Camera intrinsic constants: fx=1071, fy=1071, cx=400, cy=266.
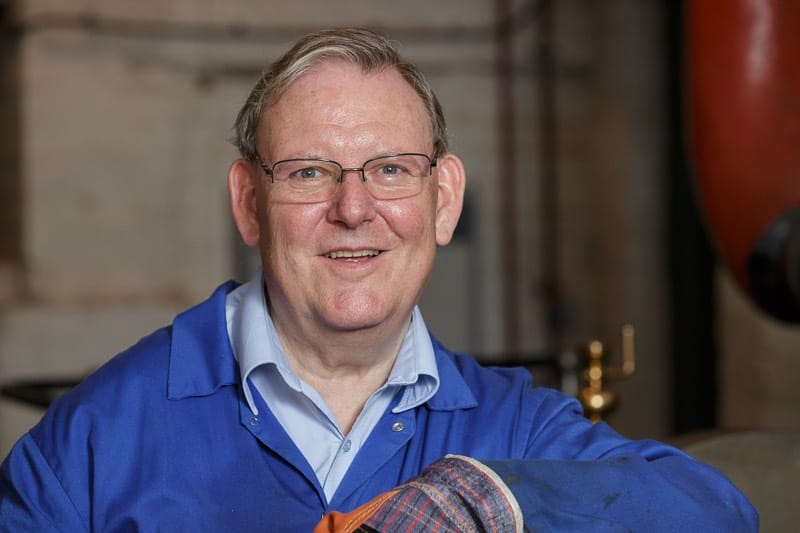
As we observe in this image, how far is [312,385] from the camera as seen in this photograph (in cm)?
145

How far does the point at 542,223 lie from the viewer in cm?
532

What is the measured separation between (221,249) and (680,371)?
2259 mm

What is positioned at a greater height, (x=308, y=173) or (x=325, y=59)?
(x=325, y=59)

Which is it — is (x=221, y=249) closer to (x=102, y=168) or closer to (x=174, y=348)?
(x=102, y=168)

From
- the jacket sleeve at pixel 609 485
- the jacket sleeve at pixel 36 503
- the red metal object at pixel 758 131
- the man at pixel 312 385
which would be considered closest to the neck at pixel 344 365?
the man at pixel 312 385

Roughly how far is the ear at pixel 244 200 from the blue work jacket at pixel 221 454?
0.50ft

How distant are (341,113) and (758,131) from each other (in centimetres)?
123

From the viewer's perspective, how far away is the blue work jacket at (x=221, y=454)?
1.27 meters

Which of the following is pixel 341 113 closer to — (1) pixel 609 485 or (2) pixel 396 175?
(2) pixel 396 175

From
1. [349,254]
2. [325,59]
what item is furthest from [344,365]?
[325,59]

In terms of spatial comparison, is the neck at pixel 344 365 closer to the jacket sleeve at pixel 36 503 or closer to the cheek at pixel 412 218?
the cheek at pixel 412 218

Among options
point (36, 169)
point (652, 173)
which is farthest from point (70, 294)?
point (652, 173)

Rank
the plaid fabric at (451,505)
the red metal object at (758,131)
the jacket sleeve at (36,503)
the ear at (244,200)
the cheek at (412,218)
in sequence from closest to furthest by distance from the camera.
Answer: the plaid fabric at (451,505), the jacket sleeve at (36,503), the cheek at (412,218), the ear at (244,200), the red metal object at (758,131)

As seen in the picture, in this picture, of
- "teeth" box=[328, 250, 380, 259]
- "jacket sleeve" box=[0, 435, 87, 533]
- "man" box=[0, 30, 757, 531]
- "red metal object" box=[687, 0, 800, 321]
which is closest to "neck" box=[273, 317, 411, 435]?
"man" box=[0, 30, 757, 531]
